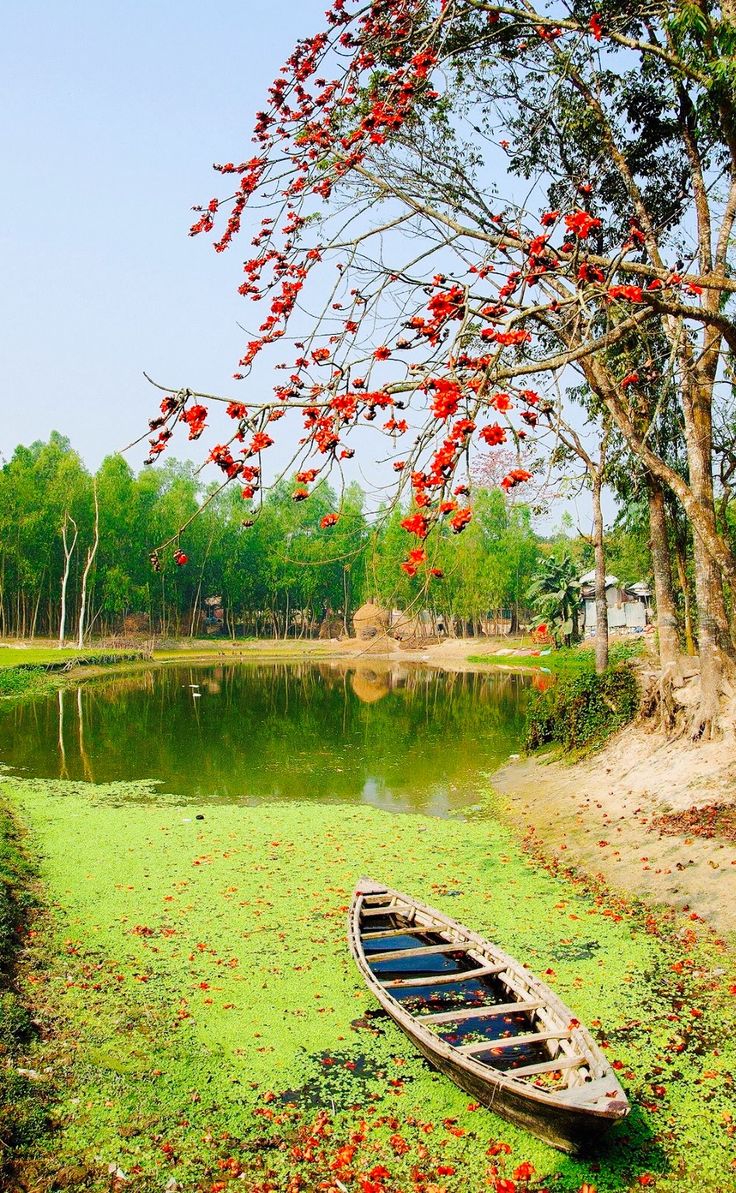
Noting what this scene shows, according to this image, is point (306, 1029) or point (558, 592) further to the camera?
point (558, 592)

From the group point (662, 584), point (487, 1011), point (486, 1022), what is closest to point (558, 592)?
point (662, 584)

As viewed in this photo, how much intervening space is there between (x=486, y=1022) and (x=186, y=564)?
128 feet

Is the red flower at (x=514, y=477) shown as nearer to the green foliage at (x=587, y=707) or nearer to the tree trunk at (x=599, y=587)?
the green foliage at (x=587, y=707)

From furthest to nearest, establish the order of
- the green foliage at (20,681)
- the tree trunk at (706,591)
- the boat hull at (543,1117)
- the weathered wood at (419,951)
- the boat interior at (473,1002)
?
the green foliage at (20,681)
the tree trunk at (706,591)
the weathered wood at (419,951)
the boat interior at (473,1002)
the boat hull at (543,1117)

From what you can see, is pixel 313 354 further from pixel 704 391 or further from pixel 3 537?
pixel 3 537

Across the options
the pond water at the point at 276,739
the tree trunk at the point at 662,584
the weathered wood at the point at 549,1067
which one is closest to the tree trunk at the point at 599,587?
the pond water at the point at 276,739

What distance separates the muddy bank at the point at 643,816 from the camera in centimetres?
778

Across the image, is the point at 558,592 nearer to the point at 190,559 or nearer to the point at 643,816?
the point at 190,559

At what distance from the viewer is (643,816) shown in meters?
9.80

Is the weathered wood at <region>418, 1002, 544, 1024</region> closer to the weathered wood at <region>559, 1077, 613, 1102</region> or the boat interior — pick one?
the boat interior

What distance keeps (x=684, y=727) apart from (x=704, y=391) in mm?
4287

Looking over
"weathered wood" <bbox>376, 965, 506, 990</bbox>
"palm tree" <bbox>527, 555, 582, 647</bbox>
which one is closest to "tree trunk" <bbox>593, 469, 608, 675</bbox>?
"weathered wood" <bbox>376, 965, 506, 990</bbox>

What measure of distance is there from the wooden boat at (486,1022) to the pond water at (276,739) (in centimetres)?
548

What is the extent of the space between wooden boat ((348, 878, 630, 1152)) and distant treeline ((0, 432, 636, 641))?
3098 cm
